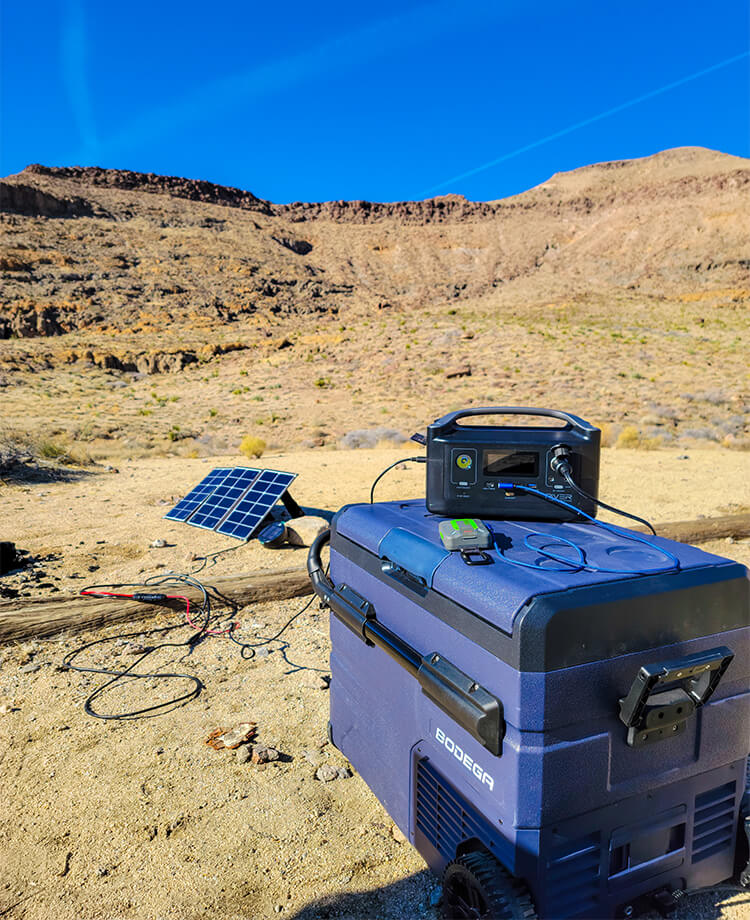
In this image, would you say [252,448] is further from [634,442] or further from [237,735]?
[237,735]

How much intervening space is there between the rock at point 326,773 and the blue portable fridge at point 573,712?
29.8 inches

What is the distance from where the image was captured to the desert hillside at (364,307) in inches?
917

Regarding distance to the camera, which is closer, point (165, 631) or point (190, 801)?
point (190, 801)

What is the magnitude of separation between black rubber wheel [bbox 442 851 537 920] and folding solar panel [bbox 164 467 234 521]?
604cm

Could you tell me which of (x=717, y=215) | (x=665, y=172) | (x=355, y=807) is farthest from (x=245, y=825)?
(x=665, y=172)

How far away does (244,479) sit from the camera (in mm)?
7656

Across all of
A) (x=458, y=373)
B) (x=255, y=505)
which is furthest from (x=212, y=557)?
(x=458, y=373)

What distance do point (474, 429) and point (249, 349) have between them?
41.1 meters

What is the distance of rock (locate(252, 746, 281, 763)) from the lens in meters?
3.11

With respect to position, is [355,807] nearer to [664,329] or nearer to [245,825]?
[245,825]

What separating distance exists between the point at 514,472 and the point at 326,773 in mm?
1822

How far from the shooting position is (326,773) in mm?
3000

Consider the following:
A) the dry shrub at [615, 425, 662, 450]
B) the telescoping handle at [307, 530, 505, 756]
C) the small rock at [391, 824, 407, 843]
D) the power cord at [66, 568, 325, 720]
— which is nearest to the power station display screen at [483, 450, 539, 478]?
the telescoping handle at [307, 530, 505, 756]

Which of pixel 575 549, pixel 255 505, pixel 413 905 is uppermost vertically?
pixel 575 549
